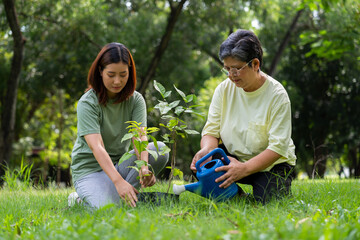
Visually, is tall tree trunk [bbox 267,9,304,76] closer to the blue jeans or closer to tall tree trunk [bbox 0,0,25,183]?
tall tree trunk [bbox 0,0,25,183]

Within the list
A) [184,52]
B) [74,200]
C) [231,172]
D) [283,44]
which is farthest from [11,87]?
[283,44]

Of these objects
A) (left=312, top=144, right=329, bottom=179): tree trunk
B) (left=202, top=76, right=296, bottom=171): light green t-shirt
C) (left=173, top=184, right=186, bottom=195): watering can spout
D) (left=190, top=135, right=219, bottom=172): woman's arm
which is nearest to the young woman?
(left=173, top=184, right=186, bottom=195): watering can spout

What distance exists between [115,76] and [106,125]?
16.6 inches

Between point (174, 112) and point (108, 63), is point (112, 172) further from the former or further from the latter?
point (108, 63)

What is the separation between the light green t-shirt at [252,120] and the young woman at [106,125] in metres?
0.54

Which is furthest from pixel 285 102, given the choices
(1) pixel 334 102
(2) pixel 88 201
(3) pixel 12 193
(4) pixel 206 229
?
(1) pixel 334 102

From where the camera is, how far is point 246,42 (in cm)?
296

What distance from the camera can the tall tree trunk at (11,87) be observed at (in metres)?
7.37

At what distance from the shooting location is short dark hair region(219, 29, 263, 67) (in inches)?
116

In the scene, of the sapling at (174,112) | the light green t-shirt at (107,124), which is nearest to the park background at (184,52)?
the light green t-shirt at (107,124)

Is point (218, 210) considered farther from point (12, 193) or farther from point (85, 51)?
point (85, 51)

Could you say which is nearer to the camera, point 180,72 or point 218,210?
point 218,210

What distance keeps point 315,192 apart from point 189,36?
775cm

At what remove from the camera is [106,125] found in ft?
A: 10.8
